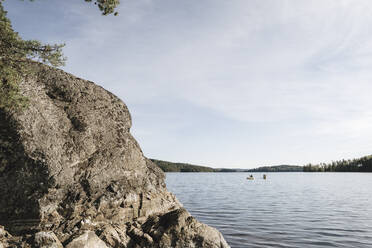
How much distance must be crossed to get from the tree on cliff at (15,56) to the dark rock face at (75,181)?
81 cm

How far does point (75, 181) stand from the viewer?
1121 cm

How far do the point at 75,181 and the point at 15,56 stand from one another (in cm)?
566

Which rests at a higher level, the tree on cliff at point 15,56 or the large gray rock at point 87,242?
the tree on cliff at point 15,56

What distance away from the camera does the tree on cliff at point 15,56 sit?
32.7 feet

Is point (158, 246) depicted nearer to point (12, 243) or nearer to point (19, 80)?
point (12, 243)

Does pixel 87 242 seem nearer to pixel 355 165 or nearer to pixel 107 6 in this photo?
pixel 107 6

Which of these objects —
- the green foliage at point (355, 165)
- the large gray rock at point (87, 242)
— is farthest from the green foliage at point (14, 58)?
the green foliage at point (355, 165)

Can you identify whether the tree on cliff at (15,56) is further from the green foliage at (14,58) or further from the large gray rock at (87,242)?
the large gray rock at (87,242)

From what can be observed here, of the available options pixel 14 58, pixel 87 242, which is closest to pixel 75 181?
pixel 87 242

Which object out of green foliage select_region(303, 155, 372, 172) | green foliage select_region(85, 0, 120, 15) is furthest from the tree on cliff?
green foliage select_region(303, 155, 372, 172)

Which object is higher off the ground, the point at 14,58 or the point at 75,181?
the point at 14,58

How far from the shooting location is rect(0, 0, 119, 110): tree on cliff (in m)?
9.97

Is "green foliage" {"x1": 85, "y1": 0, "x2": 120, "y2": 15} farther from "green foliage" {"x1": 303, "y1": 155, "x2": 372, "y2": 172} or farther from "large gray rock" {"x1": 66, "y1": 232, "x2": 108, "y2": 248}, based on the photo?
"green foliage" {"x1": 303, "y1": 155, "x2": 372, "y2": 172}

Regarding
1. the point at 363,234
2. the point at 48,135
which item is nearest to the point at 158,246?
the point at 48,135
